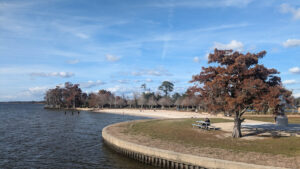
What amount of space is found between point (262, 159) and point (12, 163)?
17.7 metres

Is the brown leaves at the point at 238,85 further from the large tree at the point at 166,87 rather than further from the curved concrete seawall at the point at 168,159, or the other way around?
the large tree at the point at 166,87

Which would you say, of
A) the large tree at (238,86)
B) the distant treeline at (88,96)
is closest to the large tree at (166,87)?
the distant treeline at (88,96)

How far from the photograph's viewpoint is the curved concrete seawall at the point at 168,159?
40.1 ft

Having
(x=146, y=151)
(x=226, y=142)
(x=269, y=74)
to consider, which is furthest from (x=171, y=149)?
(x=269, y=74)

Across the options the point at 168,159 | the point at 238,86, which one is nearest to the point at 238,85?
the point at 238,86

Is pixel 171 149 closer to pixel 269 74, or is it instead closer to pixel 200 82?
pixel 200 82

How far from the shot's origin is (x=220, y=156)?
13508mm

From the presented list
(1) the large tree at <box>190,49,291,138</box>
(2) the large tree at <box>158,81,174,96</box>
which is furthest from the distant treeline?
(1) the large tree at <box>190,49,291,138</box>

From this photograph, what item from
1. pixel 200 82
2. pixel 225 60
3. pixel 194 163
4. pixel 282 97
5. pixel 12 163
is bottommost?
pixel 12 163

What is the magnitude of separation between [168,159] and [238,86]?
892 centimetres

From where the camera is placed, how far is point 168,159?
14.6 meters

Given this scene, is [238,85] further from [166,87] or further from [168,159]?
[166,87]

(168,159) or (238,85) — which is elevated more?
(238,85)

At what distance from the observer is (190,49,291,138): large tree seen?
1717cm
